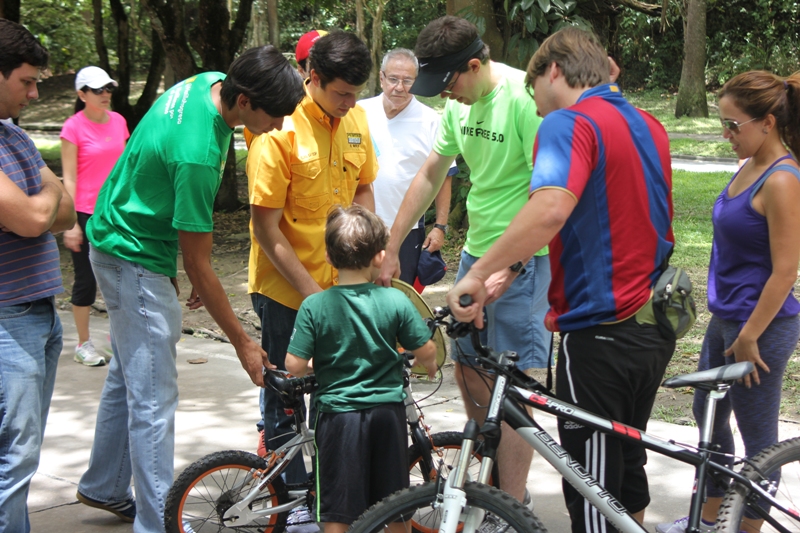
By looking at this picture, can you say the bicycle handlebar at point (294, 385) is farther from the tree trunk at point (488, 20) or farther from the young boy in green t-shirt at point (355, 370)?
the tree trunk at point (488, 20)

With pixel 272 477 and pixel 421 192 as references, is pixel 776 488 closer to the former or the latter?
pixel 272 477

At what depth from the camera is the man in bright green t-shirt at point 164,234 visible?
10.3 feet

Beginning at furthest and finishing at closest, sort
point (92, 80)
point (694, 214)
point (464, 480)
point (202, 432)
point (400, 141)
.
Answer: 1. point (694, 214)
2. point (92, 80)
3. point (400, 141)
4. point (202, 432)
5. point (464, 480)

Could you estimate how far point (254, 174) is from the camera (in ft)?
11.7

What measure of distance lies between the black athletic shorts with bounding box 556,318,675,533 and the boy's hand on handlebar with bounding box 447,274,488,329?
423mm

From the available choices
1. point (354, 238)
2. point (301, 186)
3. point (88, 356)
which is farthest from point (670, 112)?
point (354, 238)

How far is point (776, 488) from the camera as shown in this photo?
3.06 meters

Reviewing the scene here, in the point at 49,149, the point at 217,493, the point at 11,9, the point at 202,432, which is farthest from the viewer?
the point at 49,149

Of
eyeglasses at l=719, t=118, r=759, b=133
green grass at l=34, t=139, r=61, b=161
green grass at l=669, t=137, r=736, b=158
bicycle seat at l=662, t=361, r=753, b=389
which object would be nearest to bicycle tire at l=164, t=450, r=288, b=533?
bicycle seat at l=662, t=361, r=753, b=389

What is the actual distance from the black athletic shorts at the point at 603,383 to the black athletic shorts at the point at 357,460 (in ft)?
1.91

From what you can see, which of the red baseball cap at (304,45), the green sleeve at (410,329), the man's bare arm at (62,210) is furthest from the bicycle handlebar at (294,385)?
the red baseball cap at (304,45)

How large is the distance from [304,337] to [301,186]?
2.91ft

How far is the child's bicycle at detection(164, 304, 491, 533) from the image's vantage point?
11.2ft

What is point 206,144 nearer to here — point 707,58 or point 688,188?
point 688,188
